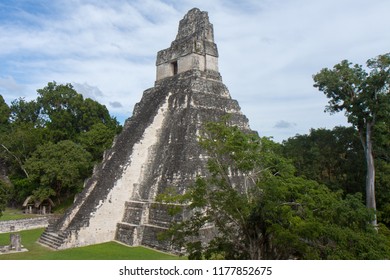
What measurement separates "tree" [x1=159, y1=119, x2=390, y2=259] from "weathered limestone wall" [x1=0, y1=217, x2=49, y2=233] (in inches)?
468

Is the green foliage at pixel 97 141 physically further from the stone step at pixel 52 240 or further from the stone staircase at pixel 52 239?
the stone step at pixel 52 240

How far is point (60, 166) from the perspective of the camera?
21016mm

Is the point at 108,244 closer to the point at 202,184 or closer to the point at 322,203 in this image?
the point at 202,184

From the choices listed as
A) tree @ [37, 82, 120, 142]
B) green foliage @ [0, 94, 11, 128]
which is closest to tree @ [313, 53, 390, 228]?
tree @ [37, 82, 120, 142]

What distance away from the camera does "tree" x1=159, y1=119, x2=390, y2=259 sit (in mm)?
5945

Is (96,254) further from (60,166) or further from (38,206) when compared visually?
(38,206)

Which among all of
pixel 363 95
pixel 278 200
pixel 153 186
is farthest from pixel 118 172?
pixel 363 95

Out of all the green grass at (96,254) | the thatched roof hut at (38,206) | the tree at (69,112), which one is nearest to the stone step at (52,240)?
the green grass at (96,254)

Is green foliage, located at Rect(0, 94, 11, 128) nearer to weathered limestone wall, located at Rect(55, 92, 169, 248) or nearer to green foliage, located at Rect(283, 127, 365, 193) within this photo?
weathered limestone wall, located at Rect(55, 92, 169, 248)

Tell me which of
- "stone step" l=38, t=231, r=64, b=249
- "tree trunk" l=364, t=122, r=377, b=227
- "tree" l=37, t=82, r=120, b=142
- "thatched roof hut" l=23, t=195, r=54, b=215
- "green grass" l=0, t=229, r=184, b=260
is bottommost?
"green grass" l=0, t=229, r=184, b=260

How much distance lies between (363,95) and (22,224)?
16.0 metres

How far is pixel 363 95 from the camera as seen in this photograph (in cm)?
1479

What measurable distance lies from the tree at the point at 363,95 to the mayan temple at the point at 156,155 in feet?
13.2

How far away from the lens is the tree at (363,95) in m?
14.2
